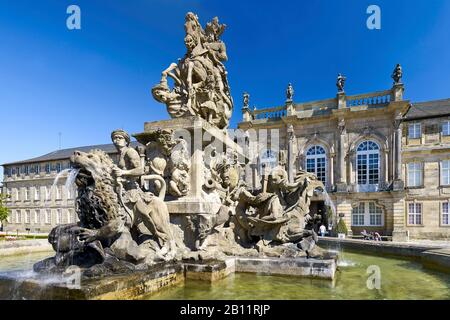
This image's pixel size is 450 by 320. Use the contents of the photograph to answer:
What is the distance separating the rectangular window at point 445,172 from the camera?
91.8 ft

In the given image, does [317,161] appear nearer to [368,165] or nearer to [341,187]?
[341,187]

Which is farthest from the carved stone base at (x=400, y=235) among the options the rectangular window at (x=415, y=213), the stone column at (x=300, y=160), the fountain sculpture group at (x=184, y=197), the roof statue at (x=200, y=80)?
the roof statue at (x=200, y=80)

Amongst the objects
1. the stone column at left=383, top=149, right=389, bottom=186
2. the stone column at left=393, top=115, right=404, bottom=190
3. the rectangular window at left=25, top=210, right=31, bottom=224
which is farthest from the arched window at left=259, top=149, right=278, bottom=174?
the rectangular window at left=25, top=210, right=31, bottom=224

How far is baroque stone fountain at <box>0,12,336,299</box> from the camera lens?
4.45m

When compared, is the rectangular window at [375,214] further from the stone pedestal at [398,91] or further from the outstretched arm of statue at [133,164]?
the outstretched arm of statue at [133,164]

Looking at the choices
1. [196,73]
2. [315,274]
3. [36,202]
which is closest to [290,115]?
[196,73]

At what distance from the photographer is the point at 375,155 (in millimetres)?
29797

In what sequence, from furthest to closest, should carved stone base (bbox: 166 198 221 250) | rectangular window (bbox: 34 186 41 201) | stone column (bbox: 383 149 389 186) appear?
rectangular window (bbox: 34 186 41 201), stone column (bbox: 383 149 389 186), carved stone base (bbox: 166 198 221 250)

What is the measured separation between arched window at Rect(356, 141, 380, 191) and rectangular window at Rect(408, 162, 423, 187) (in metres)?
3.15

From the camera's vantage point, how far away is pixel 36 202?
154 feet

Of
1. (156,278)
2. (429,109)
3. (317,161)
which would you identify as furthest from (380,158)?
(156,278)

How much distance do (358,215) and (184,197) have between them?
2789cm

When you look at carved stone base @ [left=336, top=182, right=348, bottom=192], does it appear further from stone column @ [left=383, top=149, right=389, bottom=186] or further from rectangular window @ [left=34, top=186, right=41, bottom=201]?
rectangular window @ [left=34, top=186, right=41, bottom=201]
